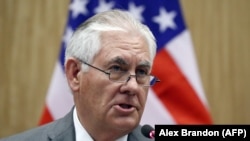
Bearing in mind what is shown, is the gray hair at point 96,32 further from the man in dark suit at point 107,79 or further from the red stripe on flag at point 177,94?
the red stripe on flag at point 177,94

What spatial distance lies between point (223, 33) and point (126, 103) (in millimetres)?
1377

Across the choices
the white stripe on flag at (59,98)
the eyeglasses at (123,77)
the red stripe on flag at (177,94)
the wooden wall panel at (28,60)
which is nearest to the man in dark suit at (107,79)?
the eyeglasses at (123,77)

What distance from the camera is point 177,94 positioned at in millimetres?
2396

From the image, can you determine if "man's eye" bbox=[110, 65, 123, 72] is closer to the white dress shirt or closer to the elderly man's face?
the elderly man's face

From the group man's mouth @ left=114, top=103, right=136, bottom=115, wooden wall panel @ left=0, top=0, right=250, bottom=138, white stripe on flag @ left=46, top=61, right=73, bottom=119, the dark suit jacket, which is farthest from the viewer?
wooden wall panel @ left=0, top=0, right=250, bottom=138

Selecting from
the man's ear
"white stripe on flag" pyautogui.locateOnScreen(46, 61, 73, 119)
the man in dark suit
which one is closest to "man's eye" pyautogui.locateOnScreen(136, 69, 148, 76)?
the man in dark suit

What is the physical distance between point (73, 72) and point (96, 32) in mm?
139

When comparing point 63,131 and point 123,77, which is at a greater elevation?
point 123,77

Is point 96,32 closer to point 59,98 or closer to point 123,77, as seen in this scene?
point 123,77

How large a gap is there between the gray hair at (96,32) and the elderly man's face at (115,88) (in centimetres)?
2

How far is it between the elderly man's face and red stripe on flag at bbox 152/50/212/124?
0.96m

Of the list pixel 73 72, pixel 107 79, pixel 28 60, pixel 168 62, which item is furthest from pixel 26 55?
pixel 107 79

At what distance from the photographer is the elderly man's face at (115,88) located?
134 centimetres

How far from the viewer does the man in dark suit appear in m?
1.35
